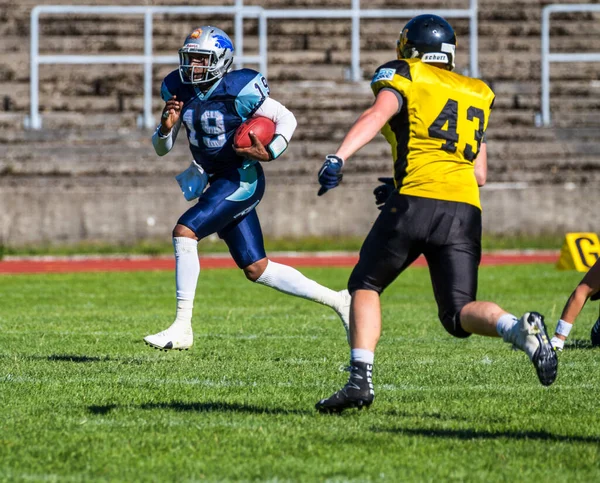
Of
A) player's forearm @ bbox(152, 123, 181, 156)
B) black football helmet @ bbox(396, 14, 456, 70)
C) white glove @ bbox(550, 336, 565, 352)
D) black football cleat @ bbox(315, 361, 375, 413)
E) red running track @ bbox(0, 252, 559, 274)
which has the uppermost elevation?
black football helmet @ bbox(396, 14, 456, 70)

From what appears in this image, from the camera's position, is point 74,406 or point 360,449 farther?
point 74,406

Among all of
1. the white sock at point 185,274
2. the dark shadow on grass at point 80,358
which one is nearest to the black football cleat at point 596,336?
the white sock at point 185,274

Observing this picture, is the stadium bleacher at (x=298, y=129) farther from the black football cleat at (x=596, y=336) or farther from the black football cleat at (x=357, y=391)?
the black football cleat at (x=357, y=391)

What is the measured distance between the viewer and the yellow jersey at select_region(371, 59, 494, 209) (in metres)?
4.78

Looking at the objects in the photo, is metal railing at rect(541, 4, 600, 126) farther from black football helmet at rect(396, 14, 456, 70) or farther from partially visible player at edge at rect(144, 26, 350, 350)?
black football helmet at rect(396, 14, 456, 70)

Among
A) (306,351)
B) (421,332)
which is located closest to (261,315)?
(421,332)

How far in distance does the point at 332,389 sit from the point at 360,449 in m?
1.38

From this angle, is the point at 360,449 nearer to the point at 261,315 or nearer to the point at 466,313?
the point at 466,313

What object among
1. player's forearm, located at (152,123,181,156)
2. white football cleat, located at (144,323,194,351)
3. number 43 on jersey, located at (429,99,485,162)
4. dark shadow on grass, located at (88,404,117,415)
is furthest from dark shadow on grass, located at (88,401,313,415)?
player's forearm, located at (152,123,181,156)

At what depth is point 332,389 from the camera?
5.57 m

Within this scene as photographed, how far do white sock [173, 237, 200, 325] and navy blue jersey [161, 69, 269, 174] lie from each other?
517 millimetres

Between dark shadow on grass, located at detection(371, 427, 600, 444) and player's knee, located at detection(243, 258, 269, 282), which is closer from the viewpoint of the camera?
dark shadow on grass, located at detection(371, 427, 600, 444)

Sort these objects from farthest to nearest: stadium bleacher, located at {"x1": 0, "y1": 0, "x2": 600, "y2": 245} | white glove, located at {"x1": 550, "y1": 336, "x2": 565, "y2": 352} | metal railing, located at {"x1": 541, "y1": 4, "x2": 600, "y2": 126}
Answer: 1. metal railing, located at {"x1": 541, "y1": 4, "x2": 600, "y2": 126}
2. stadium bleacher, located at {"x1": 0, "y1": 0, "x2": 600, "y2": 245}
3. white glove, located at {"x1": 550, "y1": 336, "x2": 565, "y2": 352}

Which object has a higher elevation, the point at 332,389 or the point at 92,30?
the point at 92,30
